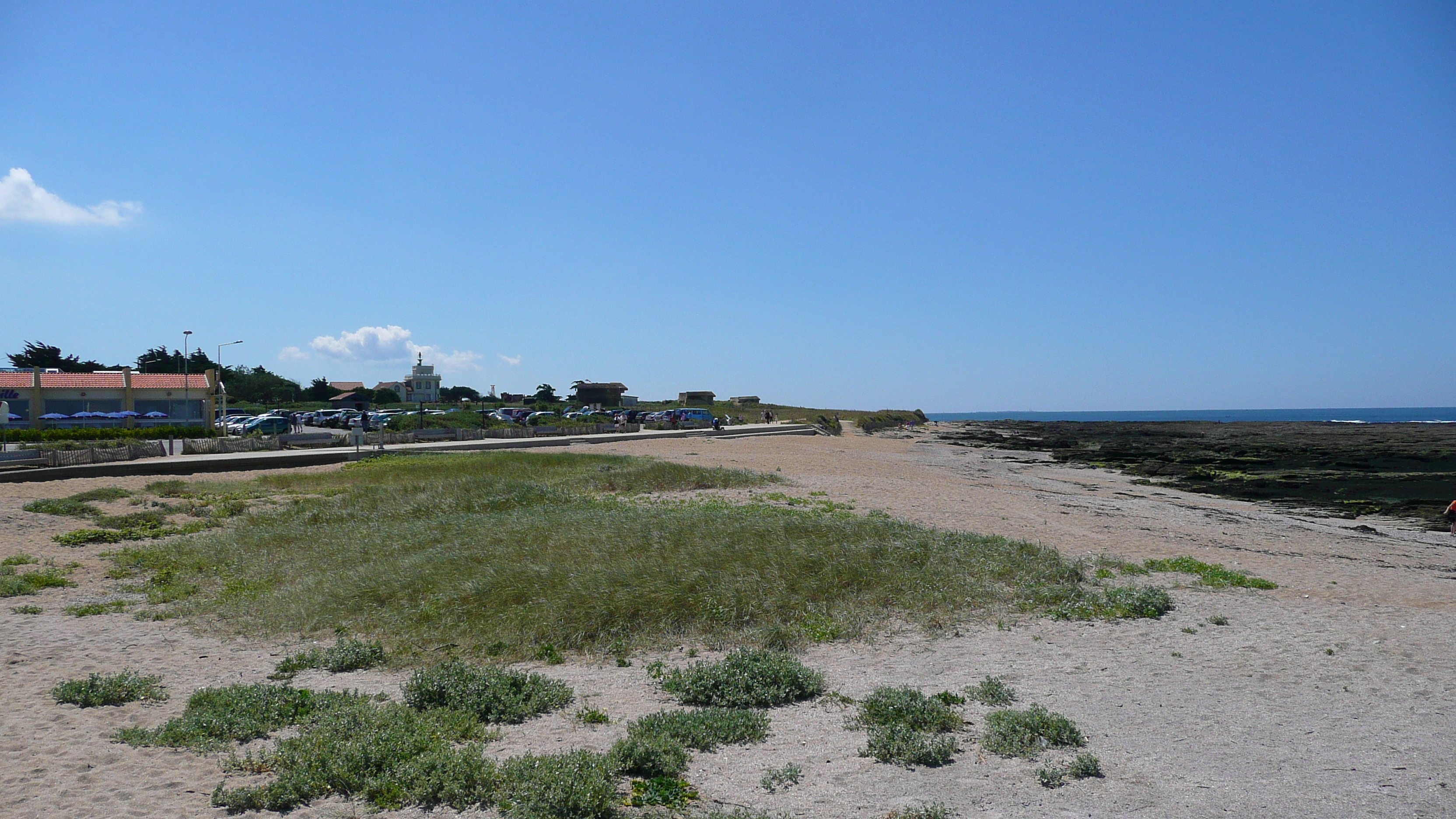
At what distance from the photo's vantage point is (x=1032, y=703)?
653cm

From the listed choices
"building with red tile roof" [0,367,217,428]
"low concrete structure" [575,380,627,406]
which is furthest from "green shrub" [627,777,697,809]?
"low concrete structure" [575,380,627,406]

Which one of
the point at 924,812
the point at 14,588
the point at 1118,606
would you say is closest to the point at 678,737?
the point at 924,812

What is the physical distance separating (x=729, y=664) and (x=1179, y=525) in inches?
642

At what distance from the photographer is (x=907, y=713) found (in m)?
6.13

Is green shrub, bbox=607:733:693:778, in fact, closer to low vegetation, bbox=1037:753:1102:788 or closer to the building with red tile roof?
low vegetation, bbox=1037:753:1102:788

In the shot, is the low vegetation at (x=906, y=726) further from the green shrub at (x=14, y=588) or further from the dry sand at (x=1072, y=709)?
the green shrub at (x=14, y=588)

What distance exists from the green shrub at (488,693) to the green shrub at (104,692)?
222cm

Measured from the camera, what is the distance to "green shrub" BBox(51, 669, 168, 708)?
673cm

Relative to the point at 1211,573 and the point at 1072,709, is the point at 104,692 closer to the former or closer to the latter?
the point at 1072,709

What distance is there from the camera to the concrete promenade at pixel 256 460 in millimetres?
24281

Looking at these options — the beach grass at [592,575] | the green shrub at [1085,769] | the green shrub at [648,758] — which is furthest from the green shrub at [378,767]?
the green shrub at [1085,769]

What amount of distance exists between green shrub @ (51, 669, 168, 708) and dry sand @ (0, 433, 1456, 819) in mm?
143

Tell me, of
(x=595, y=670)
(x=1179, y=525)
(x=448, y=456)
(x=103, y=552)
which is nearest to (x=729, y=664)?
(x=595, y=670)

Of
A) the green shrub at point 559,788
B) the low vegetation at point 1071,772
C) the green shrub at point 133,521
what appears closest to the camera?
the green shrub at point 559,788
